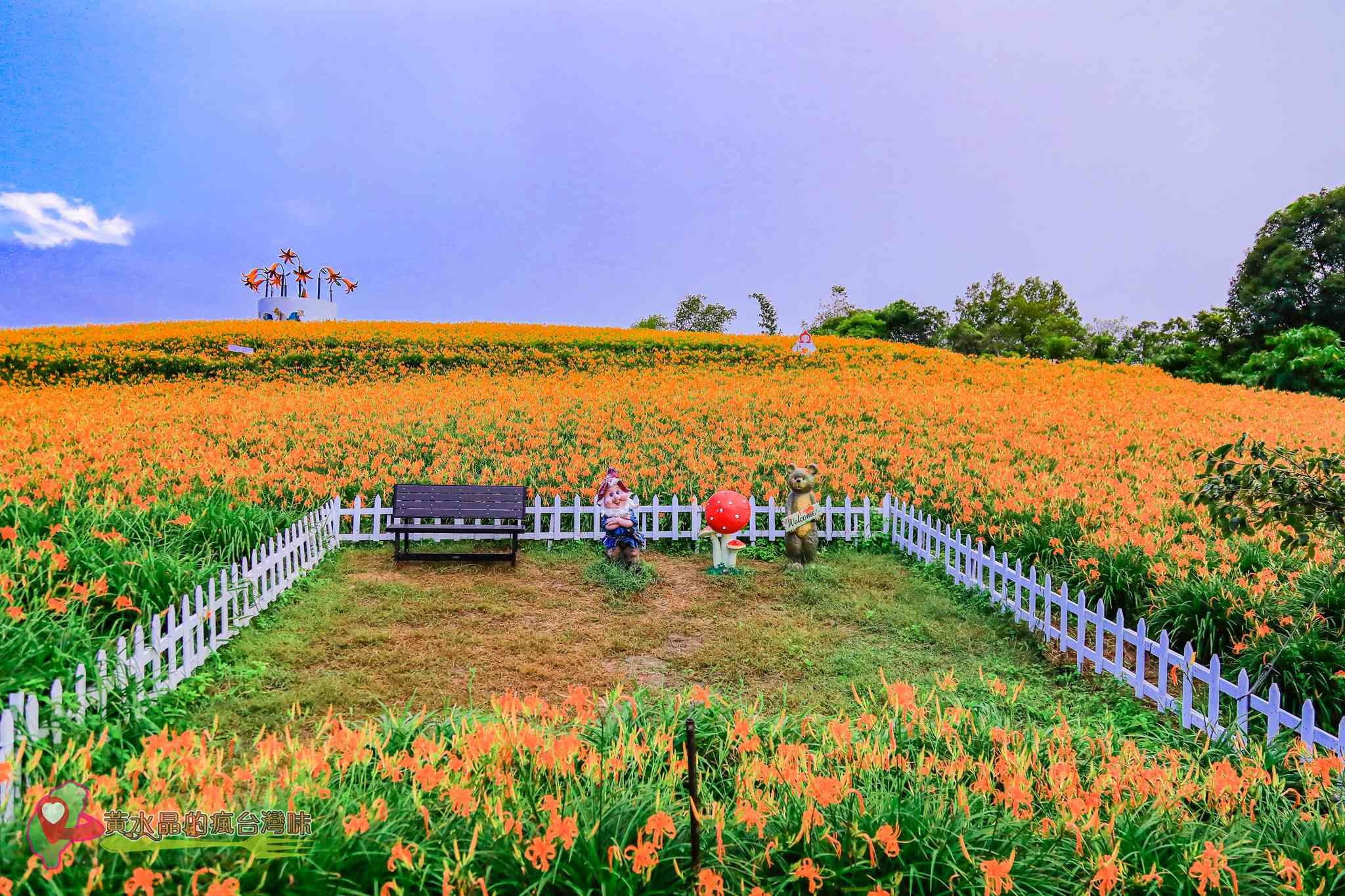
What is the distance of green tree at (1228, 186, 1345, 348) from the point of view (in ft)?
107

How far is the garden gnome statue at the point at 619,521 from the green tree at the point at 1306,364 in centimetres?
3092

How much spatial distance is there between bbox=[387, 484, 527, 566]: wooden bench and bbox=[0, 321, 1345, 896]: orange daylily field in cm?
132

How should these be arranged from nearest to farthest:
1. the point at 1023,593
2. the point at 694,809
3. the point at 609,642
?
the point at 694,809, the point at 609,642, the point at 1023,593

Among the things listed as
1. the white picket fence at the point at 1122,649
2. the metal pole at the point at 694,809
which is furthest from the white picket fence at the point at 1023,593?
the metal pole at the point at 694,809

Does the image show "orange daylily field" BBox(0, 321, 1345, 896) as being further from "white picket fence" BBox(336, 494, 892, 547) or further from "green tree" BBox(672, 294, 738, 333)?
"green tree" BBox(672, 294, 738, 333)

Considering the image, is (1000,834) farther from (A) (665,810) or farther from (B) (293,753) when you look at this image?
(B) (293,753)

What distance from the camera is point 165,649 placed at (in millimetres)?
5148

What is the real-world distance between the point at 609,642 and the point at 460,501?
3.53 meters

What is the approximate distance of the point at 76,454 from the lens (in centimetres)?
996

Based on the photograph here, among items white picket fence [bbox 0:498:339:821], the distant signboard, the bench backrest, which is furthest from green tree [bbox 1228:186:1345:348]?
white picket fence [bbox 0:498:339:821]

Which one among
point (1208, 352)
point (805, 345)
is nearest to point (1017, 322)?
point (1208, 352)

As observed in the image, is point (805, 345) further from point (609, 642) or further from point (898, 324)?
point (898, 324)

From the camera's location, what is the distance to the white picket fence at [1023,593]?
455 cm

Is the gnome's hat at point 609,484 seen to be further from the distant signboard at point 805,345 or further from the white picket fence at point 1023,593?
the distant signboard at point 805,345
